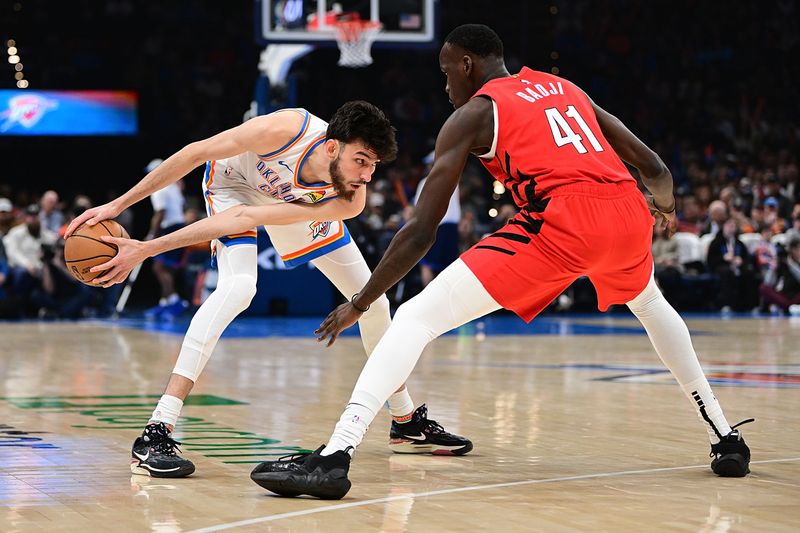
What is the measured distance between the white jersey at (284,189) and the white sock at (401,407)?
76 cm

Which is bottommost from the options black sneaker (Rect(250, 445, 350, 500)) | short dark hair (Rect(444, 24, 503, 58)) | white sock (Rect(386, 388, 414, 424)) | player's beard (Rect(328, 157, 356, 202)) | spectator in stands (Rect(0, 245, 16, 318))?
spectator in stands (Rect(0, 245, 16, 318))

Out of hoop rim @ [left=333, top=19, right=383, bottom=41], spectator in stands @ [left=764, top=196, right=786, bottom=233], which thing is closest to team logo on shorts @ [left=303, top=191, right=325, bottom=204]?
hoop rim @ [left=333, top=19, right=383, bottom=41]

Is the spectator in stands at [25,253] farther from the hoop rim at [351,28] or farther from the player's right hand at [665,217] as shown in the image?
the player's right hand at [665,217]

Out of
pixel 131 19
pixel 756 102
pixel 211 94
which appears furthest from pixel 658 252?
pixel 131 19

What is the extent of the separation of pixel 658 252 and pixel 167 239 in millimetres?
13859

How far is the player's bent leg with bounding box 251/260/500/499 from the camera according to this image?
4465 mm

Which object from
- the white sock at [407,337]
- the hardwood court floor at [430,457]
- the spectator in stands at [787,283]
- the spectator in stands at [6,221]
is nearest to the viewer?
the hardwood court floor at [430,457]

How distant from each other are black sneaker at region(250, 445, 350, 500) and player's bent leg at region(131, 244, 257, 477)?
0.57 m

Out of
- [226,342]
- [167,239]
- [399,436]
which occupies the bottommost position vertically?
[226,342]

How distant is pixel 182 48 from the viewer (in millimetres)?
24594

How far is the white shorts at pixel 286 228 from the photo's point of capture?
5.71m

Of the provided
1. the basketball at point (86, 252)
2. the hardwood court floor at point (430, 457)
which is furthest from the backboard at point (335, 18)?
the basketball at point (86, 252)

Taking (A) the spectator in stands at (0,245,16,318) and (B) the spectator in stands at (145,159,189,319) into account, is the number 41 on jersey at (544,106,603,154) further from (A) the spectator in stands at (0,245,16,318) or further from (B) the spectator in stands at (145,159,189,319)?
(A) the spectator in stands at (0,245,16,318)

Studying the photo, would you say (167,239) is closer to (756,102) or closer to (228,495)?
(228,495)
